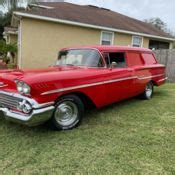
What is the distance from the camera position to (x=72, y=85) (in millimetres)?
4734

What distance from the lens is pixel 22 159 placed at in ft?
11.9

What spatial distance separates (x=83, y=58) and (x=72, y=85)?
1.21m

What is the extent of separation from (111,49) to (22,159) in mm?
3623

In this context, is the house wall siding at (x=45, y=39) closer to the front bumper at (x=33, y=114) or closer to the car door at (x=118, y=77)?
the car door at (x=118, y=77)

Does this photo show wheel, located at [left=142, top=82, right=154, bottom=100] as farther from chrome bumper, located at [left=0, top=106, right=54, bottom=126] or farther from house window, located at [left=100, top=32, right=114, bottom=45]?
house window, located at [left=100, top=32, right=114, bottom=45]

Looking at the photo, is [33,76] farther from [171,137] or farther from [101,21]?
[101,21]

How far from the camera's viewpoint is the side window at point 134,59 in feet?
22.1

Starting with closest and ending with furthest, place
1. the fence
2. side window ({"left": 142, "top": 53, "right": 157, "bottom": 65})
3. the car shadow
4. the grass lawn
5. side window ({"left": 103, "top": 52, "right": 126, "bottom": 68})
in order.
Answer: the grass lawn, the car shadow, side window ({"left": 103, "top": 52, "right": 126, "bottom": 68}), side window ({"left": 142, "top": 53, "right": 157, "bottom": 65}), the fence

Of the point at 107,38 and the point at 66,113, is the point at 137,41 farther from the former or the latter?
the point at 66,113

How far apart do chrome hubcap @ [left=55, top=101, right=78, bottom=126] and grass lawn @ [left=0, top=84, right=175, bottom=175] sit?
25cm

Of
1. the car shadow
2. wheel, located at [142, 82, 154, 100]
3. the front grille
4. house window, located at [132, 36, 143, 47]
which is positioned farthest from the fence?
the front grille

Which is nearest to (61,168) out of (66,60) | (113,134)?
(113,134)

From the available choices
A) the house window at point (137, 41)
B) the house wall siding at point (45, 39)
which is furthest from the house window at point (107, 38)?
the house window at point (137, 41)

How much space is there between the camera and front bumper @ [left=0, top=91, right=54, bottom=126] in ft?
13.5
